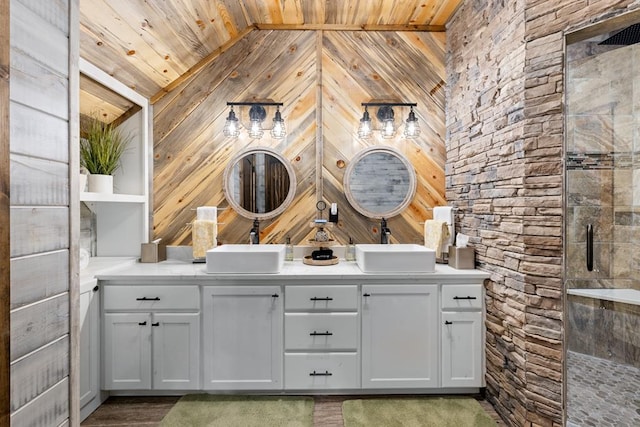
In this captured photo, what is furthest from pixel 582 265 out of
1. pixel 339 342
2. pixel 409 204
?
pixel 339 342

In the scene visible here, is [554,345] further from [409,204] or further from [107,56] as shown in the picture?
[107,56]

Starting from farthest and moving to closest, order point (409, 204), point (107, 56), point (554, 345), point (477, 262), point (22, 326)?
point (409, 204) < point (477, 262) < point (107, 56) < point (554, 345) < point (22, 326)

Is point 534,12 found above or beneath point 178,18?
beneath

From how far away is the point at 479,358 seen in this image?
2211 millimetres

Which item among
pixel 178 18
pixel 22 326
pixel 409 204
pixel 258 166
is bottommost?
pixel 22 326

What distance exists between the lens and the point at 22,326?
1.06m

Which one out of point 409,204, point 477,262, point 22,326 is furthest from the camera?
point 409,204

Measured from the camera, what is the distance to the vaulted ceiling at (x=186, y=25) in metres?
2.03

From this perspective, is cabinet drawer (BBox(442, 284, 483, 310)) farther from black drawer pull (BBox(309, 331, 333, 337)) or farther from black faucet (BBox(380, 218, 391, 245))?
black drawer pull (BBox(309, 331, 333, 337))

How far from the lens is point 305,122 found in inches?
110

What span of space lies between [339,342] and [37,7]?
7.06ft

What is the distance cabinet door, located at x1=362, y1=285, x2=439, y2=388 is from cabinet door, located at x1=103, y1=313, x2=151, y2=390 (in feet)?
4.65

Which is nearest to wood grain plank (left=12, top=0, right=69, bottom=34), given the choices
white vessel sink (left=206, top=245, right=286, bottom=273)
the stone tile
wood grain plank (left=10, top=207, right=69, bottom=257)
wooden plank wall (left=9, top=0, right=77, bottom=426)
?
wooden plank wall (left=9, top=0, right=77, bottom=426)

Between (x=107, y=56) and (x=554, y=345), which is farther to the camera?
(x=107, y=56)
